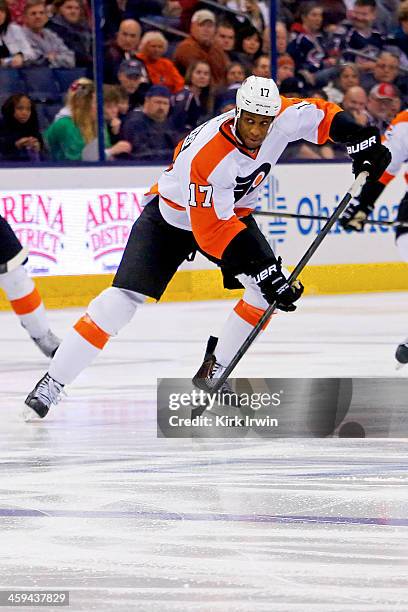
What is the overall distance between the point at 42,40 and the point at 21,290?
3.43m

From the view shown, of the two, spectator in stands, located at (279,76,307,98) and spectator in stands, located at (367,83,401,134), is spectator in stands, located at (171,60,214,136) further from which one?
spectator in stands, located at (367,83,401,134)

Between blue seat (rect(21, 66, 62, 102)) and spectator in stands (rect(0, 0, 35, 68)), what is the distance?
75 mm

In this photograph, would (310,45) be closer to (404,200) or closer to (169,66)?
(169,66)

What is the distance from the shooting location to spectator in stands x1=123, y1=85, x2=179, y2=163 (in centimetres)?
919

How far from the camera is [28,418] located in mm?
4609

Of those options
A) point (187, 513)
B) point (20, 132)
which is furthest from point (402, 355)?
point (20, 132)

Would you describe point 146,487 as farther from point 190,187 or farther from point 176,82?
point 176,82

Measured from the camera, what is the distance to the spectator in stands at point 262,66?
9.70 metres

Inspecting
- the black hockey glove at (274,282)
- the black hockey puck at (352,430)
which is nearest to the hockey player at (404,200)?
the black hockey glove at (274,282)

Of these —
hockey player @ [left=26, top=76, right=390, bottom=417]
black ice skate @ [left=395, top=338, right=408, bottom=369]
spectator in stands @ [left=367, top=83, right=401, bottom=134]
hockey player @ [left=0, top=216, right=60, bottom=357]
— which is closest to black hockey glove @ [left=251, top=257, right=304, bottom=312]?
hockey player @ [left=26, top=76, right=390, bottom=417]

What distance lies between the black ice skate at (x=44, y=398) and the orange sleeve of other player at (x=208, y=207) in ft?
2.28

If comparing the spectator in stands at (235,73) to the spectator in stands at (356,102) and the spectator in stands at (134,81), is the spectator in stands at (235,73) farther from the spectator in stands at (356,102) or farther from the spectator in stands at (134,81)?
the spectator in stands at (356,102)

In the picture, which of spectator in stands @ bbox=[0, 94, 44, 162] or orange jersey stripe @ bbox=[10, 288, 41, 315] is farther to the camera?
spectator in stands @ bbox=[0, 94, 44, 162]

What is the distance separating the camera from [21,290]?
577 centimetres
